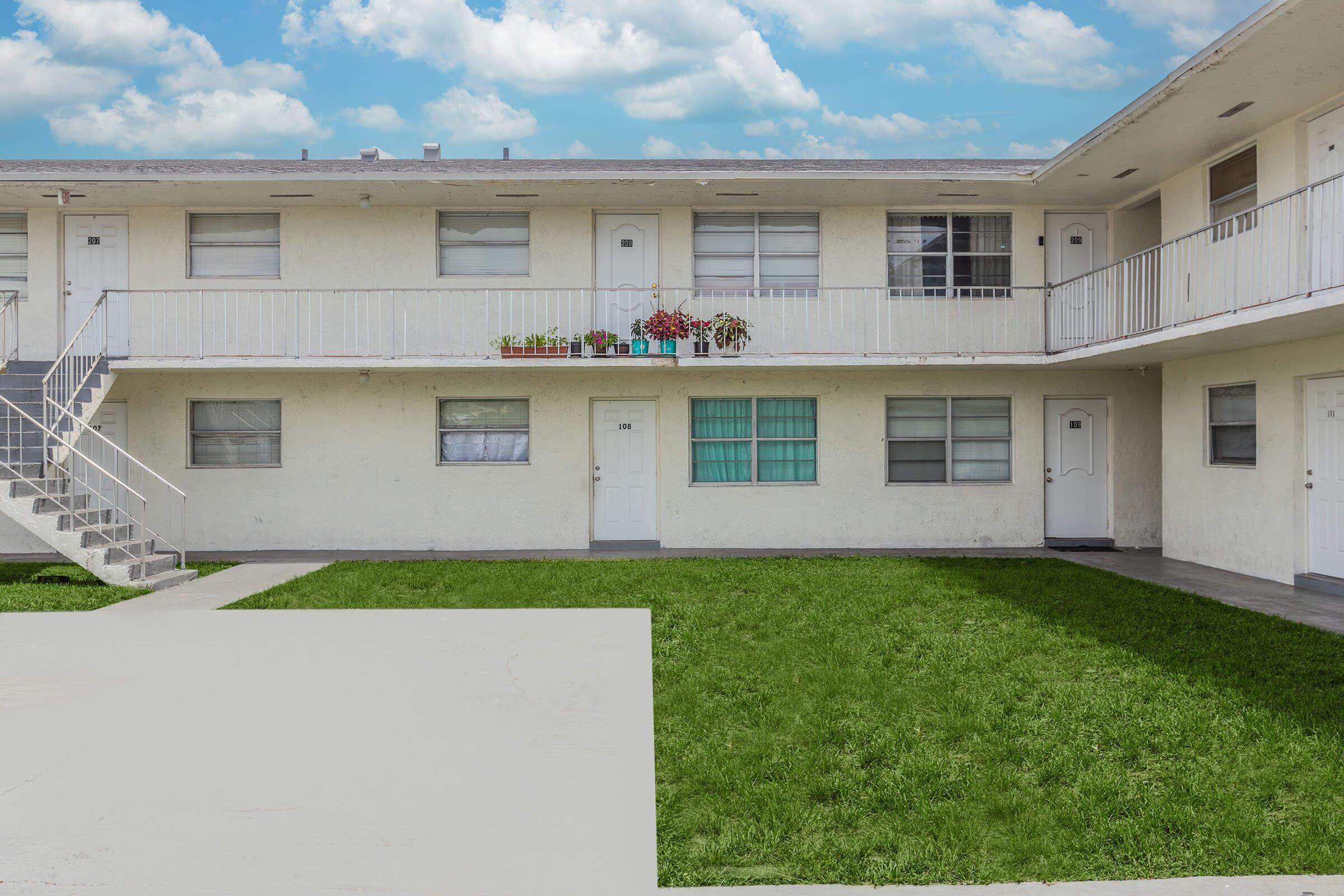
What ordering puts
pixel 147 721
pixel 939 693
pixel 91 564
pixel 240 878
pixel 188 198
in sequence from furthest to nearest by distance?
pixel 188 198
pixel 91 564
pixel 939 693
pixel 147 721
pixel 240 878

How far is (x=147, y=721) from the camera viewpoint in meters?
5.53

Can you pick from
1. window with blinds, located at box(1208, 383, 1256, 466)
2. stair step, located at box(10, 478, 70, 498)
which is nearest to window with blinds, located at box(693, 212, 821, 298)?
Answer: window with blinds, located at box(1208, 383, 1256, 466)

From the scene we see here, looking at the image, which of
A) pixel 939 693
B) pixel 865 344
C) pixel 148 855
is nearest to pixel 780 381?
pixel 865 344

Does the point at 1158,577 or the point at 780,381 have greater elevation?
the point at 780,381

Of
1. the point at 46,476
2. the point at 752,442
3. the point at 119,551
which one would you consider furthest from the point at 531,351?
the point at 46,476

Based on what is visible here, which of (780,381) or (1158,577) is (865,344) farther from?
(1158,577)

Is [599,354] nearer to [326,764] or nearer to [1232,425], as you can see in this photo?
[1232,425]

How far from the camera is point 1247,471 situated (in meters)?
11.7

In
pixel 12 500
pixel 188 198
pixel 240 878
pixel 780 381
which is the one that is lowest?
pixel 240 878

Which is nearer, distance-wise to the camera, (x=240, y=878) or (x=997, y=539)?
(x=240, y=878)

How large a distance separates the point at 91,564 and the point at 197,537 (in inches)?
151

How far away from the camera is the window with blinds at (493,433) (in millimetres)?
14695

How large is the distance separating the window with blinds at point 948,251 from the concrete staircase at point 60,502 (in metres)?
10.9

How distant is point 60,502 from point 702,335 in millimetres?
8423
